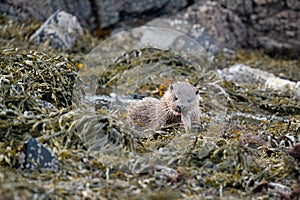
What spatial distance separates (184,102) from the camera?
5.48m

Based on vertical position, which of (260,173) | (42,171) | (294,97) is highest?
(42,171)

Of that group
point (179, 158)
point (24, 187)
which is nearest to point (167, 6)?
point (179, 158)

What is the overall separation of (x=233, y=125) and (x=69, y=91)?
1.73m

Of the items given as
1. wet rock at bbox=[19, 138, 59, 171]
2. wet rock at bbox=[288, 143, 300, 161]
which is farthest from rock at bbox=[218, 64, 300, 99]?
wet rock at bbox=[19, 138, 59, 171]

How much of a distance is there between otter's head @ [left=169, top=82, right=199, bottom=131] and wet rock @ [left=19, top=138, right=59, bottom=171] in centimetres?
164

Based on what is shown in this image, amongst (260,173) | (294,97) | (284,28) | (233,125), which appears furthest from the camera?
(284,28)

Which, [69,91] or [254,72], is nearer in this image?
[69,91]

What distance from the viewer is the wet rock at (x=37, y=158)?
3.95m

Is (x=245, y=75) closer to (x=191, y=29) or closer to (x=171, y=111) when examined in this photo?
(x=191, y=29)

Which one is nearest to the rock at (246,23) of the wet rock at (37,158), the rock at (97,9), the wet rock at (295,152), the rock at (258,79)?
the rock at (97,9)

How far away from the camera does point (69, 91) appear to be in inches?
217

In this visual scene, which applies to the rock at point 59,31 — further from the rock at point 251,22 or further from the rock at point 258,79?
the rock at point 258,79

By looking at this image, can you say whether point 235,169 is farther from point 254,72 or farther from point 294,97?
point 254,72

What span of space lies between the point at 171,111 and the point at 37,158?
71.3 inches
